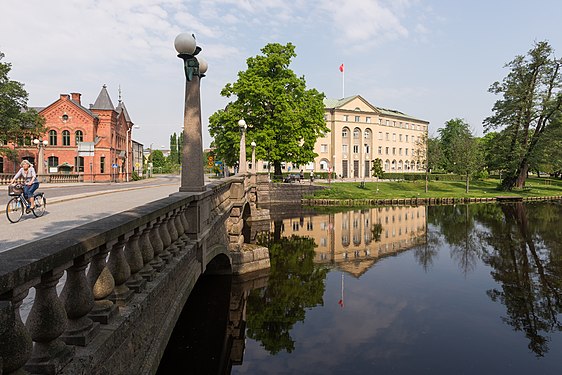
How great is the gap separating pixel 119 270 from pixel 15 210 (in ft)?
28.0

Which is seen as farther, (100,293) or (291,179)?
(291,179)

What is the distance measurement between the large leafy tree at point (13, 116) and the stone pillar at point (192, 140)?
127 feet

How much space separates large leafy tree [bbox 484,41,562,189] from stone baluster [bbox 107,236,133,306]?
5706 cm

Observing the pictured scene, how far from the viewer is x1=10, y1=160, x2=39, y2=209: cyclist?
10.9m

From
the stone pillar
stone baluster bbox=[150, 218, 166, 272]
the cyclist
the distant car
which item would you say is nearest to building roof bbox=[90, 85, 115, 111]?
the distant car

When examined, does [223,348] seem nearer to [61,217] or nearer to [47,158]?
[61,217]

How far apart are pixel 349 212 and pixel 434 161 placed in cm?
2592

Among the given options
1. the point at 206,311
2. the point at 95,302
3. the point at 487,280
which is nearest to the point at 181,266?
the point at 95,302

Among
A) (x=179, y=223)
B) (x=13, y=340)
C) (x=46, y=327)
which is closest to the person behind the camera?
(x=13, y=340)

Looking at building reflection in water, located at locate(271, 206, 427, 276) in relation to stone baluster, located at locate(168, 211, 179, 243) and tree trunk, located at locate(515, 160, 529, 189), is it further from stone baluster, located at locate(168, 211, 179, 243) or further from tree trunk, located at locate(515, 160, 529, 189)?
tree trunk, located at locate(515, 160, 529, 189)

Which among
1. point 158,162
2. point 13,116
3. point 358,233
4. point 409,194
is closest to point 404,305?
point 358,233

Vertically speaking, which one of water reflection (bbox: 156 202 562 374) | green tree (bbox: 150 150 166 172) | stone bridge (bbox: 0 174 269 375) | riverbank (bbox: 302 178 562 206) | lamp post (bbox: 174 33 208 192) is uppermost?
green tree (bbox: 150 150 166 172)

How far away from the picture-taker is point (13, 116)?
37375mm

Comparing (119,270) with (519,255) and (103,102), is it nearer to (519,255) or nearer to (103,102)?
(519,255)
